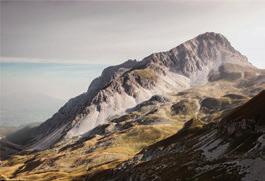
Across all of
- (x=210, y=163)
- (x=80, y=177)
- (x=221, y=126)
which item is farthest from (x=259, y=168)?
(x=80, y=177)

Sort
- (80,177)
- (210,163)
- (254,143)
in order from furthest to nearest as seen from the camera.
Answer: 1. (80,177)
2. (210,163)
3. (254,143)

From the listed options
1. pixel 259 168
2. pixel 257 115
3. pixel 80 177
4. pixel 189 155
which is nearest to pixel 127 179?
pixel 189 155

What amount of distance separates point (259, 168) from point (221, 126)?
124 feet

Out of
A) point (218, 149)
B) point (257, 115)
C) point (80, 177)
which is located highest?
point (257, 115)

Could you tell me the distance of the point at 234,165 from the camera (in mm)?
73750

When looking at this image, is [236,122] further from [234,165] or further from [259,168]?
[259,168]

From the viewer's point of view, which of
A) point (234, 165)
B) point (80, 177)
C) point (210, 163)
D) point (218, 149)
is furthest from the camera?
point (80, 177)

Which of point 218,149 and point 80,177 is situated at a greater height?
point 218,149

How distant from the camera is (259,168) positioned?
6656 centimetres

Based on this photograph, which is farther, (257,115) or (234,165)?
(257,115)

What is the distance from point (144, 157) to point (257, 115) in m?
74.3

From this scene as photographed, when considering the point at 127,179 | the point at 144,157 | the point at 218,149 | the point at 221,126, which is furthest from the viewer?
the point at 144,157

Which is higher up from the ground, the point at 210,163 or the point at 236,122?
the point at 236,122

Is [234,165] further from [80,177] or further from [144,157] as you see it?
[80,177]
